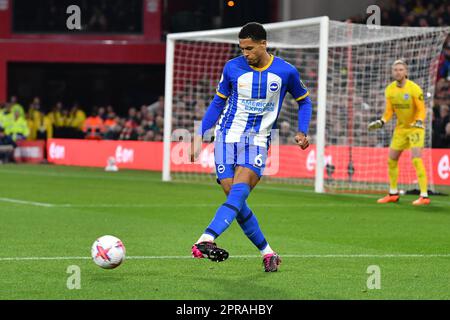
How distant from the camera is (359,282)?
8.12 m

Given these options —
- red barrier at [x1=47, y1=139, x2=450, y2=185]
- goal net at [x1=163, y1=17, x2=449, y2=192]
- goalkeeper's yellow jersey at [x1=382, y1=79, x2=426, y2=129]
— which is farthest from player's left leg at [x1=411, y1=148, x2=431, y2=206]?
red barrier at [x1=47, y1=139, x2=450, y2=185]

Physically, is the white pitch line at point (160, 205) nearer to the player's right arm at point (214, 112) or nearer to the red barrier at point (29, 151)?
the player's right arm at point (214, 112)

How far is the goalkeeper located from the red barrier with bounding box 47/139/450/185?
284 centimetres

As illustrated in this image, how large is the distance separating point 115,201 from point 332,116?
5.61m

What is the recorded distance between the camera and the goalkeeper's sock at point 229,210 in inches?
320

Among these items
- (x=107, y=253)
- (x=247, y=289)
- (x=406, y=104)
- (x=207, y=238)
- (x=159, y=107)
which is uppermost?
(x=159, y=107)

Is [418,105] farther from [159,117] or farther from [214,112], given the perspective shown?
[159,117]

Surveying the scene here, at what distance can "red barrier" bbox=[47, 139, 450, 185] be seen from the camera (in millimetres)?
20516

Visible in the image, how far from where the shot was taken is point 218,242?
11078 millimetres

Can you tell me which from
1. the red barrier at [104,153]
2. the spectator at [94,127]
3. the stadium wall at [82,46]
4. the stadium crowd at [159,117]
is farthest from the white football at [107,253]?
the stadium wall at [82,46]

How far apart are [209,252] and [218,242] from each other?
10.8ft

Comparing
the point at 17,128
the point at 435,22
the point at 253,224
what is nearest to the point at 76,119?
the point at 17,128

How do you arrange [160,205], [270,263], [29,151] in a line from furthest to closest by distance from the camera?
[29,151] < [160,205] < [270,263]

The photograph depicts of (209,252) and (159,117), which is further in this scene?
(159,117)
